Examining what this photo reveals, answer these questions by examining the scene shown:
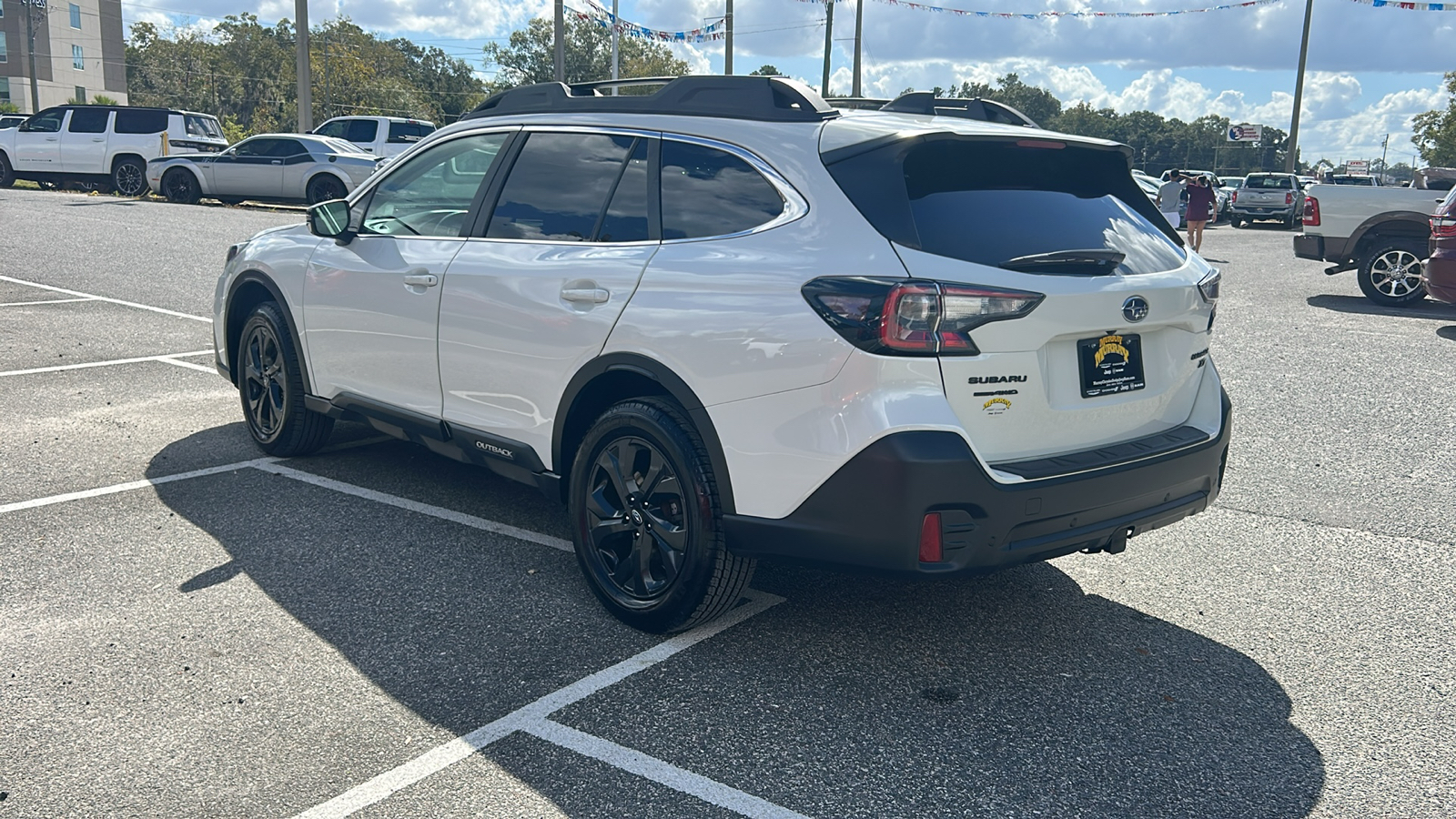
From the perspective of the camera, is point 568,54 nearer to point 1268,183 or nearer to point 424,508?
point 1268,183

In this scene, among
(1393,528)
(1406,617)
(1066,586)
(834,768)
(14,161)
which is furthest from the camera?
(14,161)

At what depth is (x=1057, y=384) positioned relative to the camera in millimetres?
3662

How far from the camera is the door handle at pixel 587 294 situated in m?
4.20

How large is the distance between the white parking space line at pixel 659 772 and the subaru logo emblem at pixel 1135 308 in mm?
1887

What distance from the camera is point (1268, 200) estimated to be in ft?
124

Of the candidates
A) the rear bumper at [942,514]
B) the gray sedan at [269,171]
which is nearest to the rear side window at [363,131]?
the gray sedan at [269,171]

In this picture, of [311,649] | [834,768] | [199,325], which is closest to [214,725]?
[311,649]

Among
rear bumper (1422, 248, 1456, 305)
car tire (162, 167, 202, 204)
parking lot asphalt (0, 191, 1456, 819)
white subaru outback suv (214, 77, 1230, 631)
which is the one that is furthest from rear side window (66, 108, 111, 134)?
rear bumper (1422, 248, 1456, 305)

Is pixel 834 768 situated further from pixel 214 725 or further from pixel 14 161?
pixel 14 161

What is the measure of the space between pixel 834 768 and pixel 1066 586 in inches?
72.8

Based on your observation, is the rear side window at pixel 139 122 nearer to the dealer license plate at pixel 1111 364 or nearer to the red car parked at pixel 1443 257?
the red car parked at pixel 1443 257

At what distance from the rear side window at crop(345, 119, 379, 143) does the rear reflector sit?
25.9m

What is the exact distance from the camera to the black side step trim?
141 inches

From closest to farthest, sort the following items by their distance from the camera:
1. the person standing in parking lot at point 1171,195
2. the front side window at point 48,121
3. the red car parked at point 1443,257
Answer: the red car parked at point 1443,257, the person standing in parking lot at point 1171,195, the front side window at point 48,121
